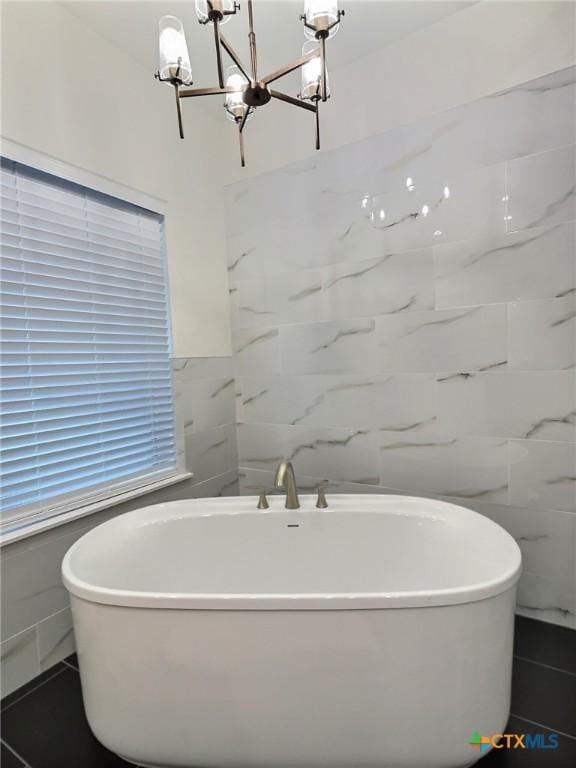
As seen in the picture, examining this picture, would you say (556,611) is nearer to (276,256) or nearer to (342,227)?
(342,227)

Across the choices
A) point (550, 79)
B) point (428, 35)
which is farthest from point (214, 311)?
point (550, 79)

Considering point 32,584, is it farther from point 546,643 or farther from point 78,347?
point 546,643

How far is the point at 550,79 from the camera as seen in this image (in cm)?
173

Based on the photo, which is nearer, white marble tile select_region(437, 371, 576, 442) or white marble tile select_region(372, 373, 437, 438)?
white marble tile select_region(437, 371, 576, 442)

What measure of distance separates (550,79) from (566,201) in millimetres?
513

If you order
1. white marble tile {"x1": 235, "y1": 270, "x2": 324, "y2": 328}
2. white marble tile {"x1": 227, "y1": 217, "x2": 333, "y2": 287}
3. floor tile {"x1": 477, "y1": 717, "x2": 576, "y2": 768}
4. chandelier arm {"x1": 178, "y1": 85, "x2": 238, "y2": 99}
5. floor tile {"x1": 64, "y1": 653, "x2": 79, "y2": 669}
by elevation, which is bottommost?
floor tile {"x1": 477, "y1": 717, "x2": 576, "y2": 768}

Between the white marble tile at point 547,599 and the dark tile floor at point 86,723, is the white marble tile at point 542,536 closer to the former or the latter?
the white marble tile at point 547,599

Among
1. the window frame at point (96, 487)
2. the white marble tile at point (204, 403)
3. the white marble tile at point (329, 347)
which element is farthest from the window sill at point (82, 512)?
the white marble tile at point (329, 347)

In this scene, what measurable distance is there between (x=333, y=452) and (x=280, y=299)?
0.95 meters

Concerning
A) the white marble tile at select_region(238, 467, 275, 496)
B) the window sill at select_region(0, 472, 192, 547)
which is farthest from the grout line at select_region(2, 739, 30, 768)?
the white marble tile at select_region(238, 467, 275, 496)

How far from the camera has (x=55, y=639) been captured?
1.75m

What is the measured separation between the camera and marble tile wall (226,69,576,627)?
70.7 inches

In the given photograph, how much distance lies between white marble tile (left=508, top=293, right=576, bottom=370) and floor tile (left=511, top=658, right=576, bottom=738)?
123 cm

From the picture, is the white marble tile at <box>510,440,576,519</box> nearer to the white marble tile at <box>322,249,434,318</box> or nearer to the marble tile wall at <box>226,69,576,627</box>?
the marble tile wall at <box>226,69,576,627</box>
